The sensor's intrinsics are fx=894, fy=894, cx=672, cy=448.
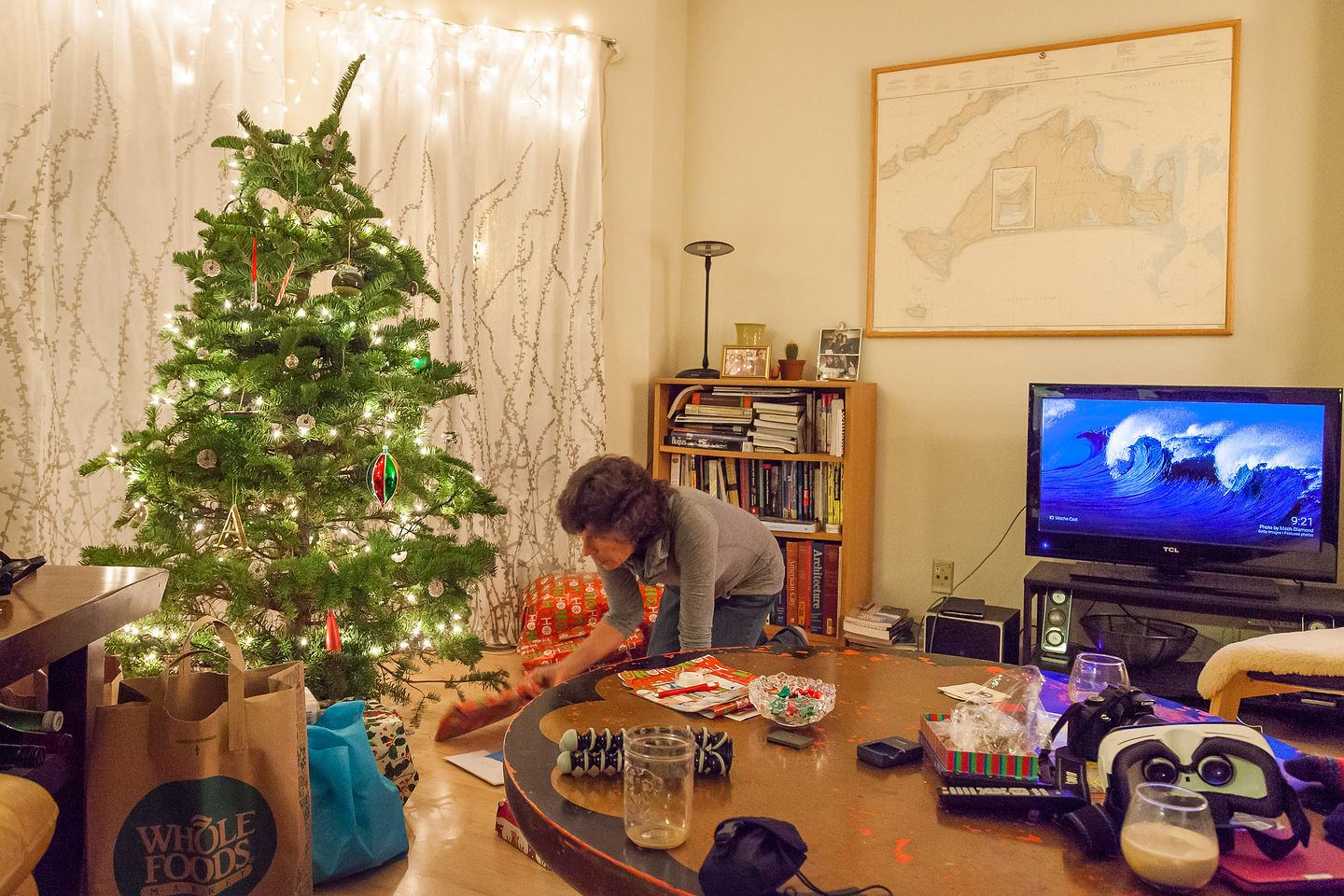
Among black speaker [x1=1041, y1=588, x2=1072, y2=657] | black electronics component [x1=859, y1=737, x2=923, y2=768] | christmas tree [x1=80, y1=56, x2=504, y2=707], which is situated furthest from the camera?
black speaker [x1=1041, y1=588, x2=1072, y2=657]

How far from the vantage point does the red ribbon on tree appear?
2336 millimetres

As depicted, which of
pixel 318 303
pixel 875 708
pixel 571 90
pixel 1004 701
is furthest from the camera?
pixel 571 90

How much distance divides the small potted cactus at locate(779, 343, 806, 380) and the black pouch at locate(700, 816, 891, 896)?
2.93 m

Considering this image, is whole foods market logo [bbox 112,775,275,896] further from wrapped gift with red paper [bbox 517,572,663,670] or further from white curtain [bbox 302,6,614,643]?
white curtain [bbox 302,6,614,643]

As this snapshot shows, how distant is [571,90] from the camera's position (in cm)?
372

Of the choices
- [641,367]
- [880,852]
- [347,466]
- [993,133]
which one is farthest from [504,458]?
[880,852]

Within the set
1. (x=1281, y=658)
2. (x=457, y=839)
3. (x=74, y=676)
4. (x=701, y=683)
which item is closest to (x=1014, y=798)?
(x=701, y=683)

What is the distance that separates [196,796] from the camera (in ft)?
4.57

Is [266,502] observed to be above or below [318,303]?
below

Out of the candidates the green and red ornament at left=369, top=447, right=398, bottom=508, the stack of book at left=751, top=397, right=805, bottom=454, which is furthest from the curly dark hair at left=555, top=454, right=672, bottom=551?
the stack of book at left=751, top=397, right=805, bottom=454

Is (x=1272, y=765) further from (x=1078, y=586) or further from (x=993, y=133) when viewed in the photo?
(x=993, y=133)

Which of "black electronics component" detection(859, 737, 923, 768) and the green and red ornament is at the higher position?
the green and red ornament

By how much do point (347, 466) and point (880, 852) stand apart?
1.91 m

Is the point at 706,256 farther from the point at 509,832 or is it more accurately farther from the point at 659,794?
the point at 659,794
